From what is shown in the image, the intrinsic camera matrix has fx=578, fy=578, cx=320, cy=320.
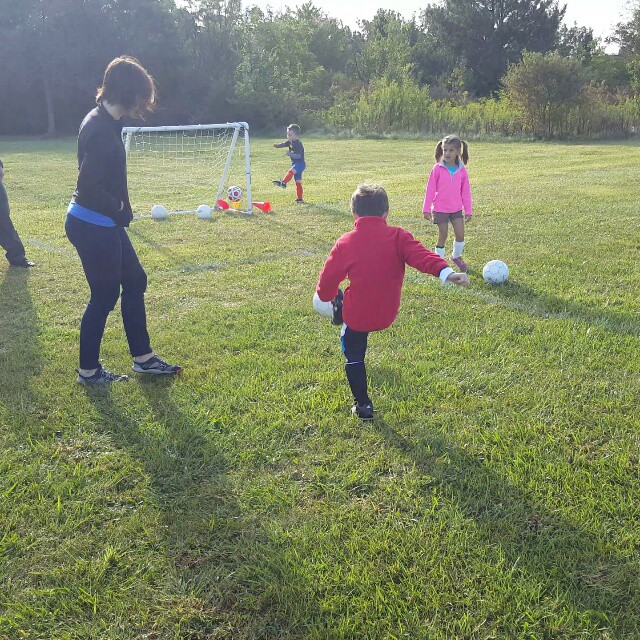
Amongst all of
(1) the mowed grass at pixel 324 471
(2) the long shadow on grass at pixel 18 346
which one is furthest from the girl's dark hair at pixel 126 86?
(2) the long shadow on grass at pixel 18 346

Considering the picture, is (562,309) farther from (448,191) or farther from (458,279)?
(458,279)

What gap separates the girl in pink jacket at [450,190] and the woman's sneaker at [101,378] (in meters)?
4.03

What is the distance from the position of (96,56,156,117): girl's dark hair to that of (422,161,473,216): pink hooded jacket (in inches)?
147

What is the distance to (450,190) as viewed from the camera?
21.5 ft

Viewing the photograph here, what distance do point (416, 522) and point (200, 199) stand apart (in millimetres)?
10649

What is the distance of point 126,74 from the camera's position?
3502 mm

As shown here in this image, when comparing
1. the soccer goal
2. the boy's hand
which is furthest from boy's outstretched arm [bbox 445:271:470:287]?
the soccer goal

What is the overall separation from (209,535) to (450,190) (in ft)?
16.6

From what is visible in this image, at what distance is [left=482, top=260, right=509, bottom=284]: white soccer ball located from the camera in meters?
6.01

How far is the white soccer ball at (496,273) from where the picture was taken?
237 inches

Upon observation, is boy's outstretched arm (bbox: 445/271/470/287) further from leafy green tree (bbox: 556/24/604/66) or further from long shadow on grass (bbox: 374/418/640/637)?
leafy green tree (bbox: 556/24/604/66)

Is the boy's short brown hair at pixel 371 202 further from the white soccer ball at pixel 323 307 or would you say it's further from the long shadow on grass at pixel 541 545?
the white soccer ball at pixel 323 307

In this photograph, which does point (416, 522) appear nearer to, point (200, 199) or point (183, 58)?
point (200, 199)

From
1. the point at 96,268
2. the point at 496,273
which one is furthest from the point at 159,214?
the point at 96,268
